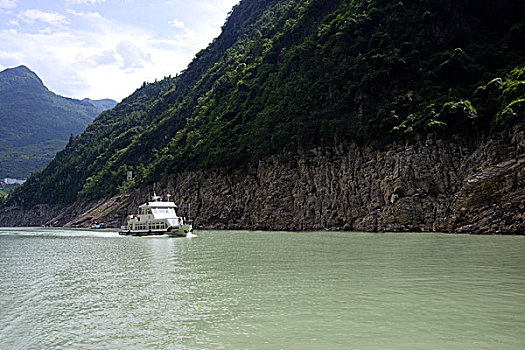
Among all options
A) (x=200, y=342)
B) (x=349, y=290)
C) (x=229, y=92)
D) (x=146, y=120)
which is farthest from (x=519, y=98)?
(x=146, y=120)

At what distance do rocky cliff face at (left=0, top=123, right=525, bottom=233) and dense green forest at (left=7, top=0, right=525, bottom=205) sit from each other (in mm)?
2550

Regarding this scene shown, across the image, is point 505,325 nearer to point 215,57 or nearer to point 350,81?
point 350,81

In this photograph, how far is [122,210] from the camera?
4934 inches

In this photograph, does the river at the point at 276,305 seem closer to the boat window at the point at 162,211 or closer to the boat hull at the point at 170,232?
the boat hull at the point at 170,232

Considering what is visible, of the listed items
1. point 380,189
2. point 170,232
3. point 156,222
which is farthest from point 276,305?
point 156,222

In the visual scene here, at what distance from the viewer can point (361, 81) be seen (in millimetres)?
72250

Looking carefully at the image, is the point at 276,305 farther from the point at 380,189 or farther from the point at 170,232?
the point at 170,232

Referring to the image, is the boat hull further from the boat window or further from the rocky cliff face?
the rocky cliff face

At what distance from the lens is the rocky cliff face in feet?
151

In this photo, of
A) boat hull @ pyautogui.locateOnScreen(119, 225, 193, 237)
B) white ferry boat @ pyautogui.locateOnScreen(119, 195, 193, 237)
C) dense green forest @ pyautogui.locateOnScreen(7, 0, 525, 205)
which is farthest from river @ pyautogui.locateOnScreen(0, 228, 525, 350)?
white ferry boat @ pyautogui.locateOnScreen(119, 195, 193, 237)

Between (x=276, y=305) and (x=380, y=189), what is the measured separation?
1900 inches

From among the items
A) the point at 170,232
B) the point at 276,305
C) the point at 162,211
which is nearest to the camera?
the point at 276,305

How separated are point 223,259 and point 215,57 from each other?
14782 centimetres

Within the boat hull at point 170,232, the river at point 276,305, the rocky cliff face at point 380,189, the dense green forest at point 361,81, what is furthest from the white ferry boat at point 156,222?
the river at point 276,305
